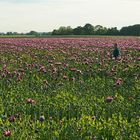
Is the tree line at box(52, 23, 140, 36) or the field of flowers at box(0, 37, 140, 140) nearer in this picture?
the field of flowers at box(0, 37, 140, 140)

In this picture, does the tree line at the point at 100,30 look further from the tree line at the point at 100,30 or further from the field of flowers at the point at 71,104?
the field of flowers at the point at 71,104

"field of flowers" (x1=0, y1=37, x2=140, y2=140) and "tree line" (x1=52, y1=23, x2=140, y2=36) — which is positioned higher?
"field of flowers" (x1=0, y1=37, x2=140, y2=140)

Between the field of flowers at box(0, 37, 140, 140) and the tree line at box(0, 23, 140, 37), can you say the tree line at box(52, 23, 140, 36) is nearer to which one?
the tree line at box(0, 23, 140, 37)

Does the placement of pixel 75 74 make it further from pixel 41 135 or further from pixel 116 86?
pixel 41 135

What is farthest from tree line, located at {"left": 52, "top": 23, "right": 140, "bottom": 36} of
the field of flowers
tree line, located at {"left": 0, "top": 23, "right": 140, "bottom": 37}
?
the field of flowers

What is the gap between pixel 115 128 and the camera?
26.4ft

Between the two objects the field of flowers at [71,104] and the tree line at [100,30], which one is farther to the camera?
the tree line at [100,30]

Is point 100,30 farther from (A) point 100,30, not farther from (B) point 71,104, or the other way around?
(B) point 71,104

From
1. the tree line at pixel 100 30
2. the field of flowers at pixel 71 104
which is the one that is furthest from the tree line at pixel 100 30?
the field of flowers at pixel 71 104

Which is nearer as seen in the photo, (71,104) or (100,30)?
(71,104)

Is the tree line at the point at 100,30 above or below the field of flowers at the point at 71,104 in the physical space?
below

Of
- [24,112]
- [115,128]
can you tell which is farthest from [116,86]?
[115,128]

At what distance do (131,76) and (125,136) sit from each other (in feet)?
24.3

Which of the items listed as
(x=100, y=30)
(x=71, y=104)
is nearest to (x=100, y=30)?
(x=100, y=30)
